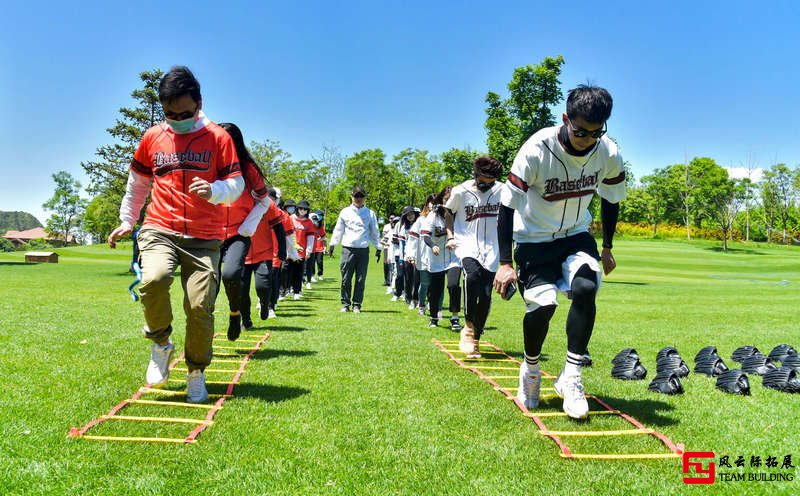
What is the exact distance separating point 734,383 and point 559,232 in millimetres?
2259

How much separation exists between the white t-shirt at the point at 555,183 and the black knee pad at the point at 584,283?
1.28ft

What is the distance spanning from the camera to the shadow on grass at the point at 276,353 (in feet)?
21.0

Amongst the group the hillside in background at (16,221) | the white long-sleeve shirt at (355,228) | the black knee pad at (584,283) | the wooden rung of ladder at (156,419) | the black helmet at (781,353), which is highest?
the hillside in background at (16,221)

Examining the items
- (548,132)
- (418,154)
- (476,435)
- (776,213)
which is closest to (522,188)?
(548,132)

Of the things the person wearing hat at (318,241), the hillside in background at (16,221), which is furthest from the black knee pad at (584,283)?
the hillside in background at (16,221)

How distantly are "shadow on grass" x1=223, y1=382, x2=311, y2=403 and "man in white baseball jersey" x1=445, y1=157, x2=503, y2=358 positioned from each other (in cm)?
241

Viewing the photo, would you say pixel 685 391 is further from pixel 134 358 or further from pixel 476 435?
pixel 134 358

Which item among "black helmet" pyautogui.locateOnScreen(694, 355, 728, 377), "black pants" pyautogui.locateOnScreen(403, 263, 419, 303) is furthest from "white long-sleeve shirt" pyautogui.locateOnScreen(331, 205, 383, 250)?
"black helmet" pyautogui.locateOnScreen(694, 355, 728, 377)

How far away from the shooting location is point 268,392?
4.76 m

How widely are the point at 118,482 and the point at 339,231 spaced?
8.71m

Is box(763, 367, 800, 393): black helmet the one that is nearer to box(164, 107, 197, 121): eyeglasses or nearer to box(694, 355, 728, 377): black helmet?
box(694, 355, 728, 377): black helmet

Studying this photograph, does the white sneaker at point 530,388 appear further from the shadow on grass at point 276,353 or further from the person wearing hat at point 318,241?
the person wearing hat at point 318,241

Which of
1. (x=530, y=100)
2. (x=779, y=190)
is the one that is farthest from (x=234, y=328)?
(x=779, y=190)

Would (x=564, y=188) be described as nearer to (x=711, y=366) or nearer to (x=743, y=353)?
(x=711, y=366)
